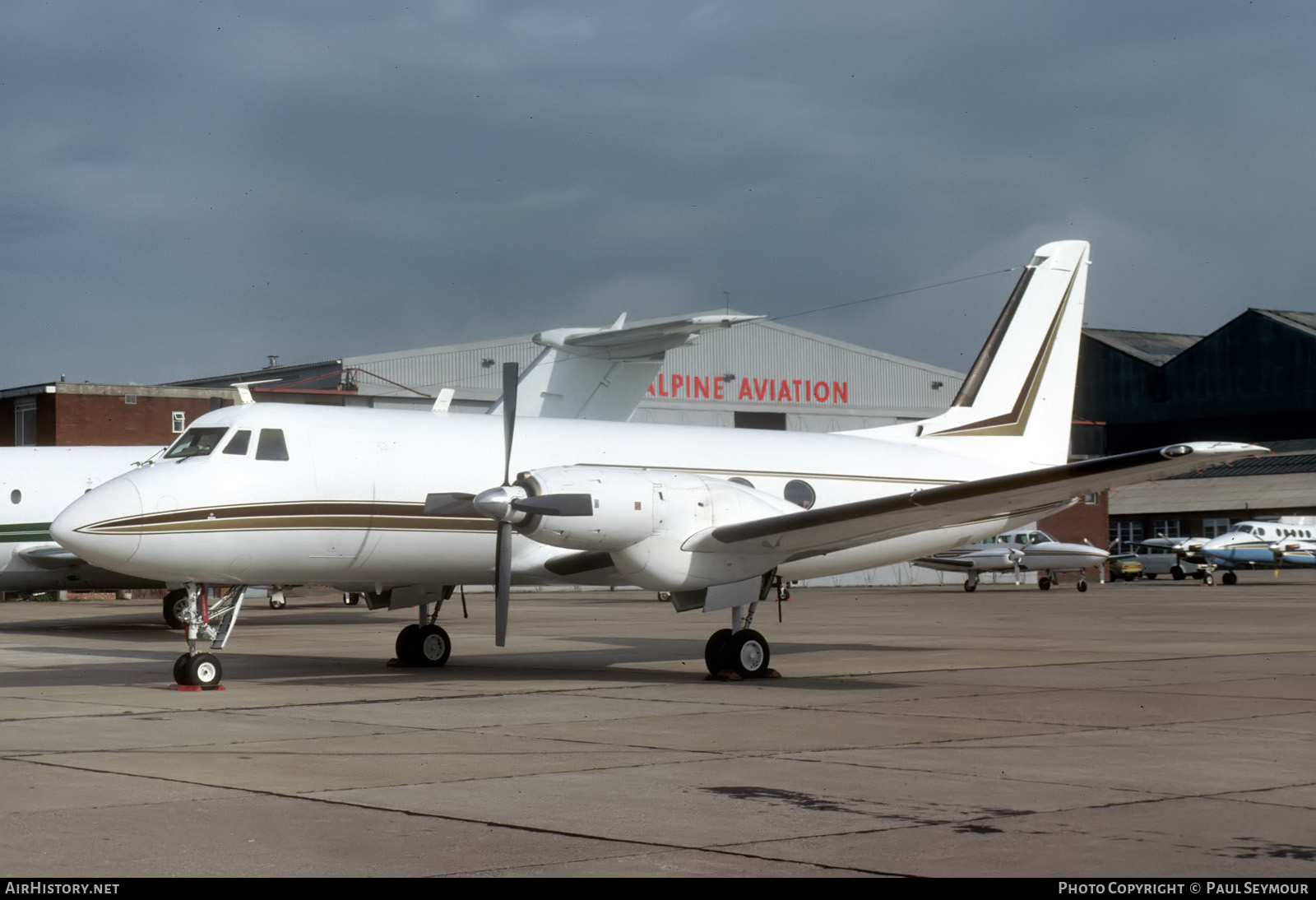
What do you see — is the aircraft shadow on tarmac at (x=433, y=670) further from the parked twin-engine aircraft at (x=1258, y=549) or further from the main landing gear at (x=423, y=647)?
the parked twin-engine aircraft at (x=1258, y=549)

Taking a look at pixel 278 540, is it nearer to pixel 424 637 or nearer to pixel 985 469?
pixel 424 637

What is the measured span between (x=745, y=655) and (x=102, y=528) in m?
7.12

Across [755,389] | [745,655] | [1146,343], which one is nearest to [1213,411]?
[1146,343]

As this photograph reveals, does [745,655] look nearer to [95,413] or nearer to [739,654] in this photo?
[739,654]

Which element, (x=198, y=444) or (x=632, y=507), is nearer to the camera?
(x=632, y=507)

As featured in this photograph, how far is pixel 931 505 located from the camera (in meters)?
14.6

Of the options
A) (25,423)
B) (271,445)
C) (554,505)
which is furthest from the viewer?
(25,423)

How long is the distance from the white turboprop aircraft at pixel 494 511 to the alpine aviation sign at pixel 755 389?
37.2 meters

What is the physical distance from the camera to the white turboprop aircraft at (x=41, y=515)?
26578 millimetres

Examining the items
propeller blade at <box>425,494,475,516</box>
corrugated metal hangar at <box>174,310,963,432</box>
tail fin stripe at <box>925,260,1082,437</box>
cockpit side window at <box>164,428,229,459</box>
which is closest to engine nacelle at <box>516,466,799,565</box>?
propeller blade at <box>425,494,475,516</box>

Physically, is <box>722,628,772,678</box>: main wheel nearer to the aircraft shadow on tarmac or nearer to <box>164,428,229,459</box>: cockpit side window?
the aircraft shadow on tarmac

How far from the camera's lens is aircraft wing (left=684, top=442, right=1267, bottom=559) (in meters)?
13.7

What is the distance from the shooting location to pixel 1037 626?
27.1 metres

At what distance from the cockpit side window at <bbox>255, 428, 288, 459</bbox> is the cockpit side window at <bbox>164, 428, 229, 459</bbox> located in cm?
40
